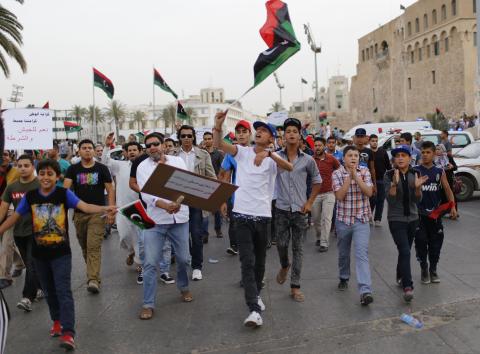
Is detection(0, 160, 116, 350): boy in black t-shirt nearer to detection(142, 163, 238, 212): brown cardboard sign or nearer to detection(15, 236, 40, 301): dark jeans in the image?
detection(142, 163, 238, 212): brown cardboard sign

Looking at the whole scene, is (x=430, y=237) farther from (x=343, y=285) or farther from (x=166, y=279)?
(x=166, y=279)

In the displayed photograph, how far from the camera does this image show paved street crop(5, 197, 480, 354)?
4488mm

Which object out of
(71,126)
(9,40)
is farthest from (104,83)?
(71,126)

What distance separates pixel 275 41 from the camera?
5.65 metres

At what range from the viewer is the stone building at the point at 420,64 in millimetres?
61750

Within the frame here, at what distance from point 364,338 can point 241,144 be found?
225 centimetres

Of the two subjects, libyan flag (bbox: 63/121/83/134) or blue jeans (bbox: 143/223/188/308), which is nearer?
blue jeans (bbox: 143/223/188/308)

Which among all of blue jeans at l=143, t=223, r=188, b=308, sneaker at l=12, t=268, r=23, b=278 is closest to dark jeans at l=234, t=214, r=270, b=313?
blue jeans at l=143, t=223, r=188, b=308

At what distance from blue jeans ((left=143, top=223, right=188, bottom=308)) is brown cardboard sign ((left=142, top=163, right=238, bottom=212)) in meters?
0.59

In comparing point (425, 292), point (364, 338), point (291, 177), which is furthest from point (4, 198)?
point (425, 292)

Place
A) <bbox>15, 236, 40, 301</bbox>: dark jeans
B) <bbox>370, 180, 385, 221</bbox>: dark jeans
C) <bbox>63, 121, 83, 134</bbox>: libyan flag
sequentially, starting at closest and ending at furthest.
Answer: <bbox>15, 236, 40, 301</bbox>: dark jeans, <bbox>370, 180, 385, 221</bbox>: dark jeans, <bbox>63, 121, 83, 134</bbox>: libyan flag

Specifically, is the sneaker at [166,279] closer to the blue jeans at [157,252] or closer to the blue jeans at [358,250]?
the blue jeans at [157,252]

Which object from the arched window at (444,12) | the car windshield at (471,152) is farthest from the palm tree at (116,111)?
the car windshield at (471,152)

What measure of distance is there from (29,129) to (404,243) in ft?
27.0
